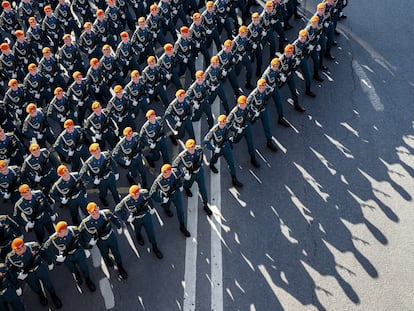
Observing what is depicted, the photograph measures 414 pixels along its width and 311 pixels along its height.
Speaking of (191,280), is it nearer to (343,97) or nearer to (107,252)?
(107,252)

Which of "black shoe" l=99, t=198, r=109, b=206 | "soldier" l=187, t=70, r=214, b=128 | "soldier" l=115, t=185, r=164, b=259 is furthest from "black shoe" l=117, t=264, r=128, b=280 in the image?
"soldier" l=187, t=70, r=214, b=128

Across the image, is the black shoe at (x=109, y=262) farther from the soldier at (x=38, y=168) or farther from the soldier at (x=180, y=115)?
the soldier at (x=180, y=115)

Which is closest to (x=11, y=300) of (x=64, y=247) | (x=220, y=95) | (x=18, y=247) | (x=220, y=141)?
(x=18, y=247)

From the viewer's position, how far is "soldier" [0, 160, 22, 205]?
10521mm

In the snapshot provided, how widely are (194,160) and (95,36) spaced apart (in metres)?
5.62

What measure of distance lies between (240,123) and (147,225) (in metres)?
3.19

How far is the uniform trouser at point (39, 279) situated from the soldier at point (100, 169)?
2.13 meters

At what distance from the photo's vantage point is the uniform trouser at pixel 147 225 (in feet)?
Result: 32.9

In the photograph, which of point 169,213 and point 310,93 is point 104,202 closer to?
point 169,213

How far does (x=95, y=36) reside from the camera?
1409 centimetres

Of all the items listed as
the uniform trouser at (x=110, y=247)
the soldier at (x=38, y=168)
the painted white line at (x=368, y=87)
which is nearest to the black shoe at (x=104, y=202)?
the soldier at (x=38, y=168)

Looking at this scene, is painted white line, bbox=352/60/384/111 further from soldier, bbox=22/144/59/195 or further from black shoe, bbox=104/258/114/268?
soldier, bbox=22/144/59/195

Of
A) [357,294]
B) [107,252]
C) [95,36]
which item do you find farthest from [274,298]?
[95,36]

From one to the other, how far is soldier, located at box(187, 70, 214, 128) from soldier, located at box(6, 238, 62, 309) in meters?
4.93
